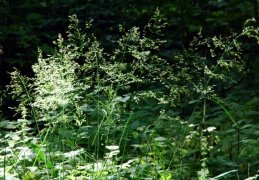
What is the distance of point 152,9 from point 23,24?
75.4 inches

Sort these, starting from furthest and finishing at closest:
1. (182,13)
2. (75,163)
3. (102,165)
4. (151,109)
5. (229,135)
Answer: (182,13) → (151,109) → (229,135) → (75,163) → (102,165)

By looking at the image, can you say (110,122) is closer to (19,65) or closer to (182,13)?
(19,65)

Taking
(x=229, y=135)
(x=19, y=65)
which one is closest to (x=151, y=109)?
(x=229, y=135)

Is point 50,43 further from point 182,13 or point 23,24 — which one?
point 182,13

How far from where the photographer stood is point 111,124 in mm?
2518

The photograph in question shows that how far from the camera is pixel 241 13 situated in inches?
266

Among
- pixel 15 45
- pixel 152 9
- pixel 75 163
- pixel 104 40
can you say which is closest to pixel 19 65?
pixel 15 45

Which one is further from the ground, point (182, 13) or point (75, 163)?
point (182, 13)

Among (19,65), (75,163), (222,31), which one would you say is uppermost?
(222,31)

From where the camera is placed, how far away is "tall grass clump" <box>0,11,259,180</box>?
8.10ft

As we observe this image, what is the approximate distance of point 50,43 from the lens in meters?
6.71

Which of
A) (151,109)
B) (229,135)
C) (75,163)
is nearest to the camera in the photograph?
(75,163)

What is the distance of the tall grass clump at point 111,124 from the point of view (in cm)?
247

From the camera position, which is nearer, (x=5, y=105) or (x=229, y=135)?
(x=229, y=135)
